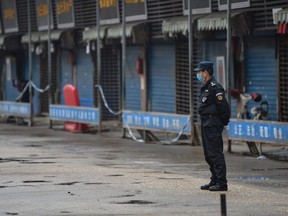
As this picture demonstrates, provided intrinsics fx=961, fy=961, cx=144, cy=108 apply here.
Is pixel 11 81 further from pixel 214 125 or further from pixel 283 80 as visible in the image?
pixel 214 125

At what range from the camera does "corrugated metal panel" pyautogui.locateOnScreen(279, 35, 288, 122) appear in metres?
23.1

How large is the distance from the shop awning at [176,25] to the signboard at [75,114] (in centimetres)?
346

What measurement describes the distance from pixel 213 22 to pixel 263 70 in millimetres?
2180

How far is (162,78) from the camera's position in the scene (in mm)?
29156

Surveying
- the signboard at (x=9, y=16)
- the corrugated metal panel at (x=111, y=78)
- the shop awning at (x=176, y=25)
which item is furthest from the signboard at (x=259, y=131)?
the signboard at (x=9, y=16)

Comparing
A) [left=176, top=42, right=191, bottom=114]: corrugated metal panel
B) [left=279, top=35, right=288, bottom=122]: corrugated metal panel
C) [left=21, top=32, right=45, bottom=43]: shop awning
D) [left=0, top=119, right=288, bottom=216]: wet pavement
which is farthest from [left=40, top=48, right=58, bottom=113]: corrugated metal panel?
[left=279, top=35, right=288, bottom=122]: corrugated metal panel

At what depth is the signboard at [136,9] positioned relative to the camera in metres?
28.5

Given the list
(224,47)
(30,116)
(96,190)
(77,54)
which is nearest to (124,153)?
(224,47)

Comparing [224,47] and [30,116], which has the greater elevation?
[224,47]

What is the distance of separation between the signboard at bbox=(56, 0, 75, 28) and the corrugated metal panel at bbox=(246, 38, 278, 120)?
1054 cm

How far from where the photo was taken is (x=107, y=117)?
108ft

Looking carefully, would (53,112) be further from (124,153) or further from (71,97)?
(124,153)

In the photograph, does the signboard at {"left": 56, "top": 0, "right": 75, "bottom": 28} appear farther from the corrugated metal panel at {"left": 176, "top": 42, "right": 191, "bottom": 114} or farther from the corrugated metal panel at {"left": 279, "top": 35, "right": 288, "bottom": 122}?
the corrugated metal panel at {"left": 279, "top": 35, "right": 288, "bottom": 122}

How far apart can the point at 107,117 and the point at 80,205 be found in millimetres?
20495
